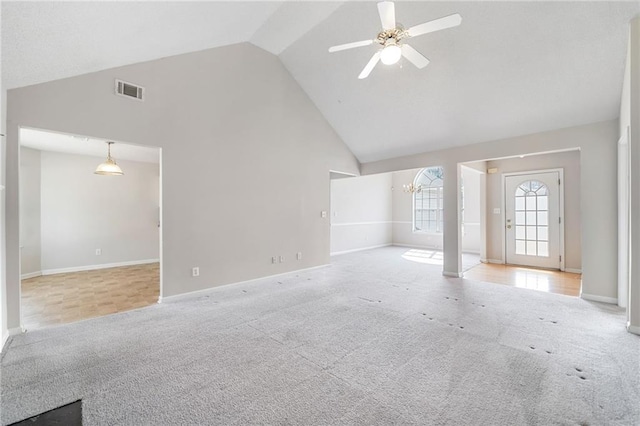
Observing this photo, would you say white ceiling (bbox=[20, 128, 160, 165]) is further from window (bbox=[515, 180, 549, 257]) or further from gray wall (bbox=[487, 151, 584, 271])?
window (bbox=[515, 180, 549, 257])

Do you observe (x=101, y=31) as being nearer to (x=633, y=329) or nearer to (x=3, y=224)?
(x=3, y=224)

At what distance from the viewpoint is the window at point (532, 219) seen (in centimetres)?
612

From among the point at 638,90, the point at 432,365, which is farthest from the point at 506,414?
the point at 638,90

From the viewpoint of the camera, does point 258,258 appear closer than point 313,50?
No

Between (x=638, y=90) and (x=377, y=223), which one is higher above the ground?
(x=638, y=90)

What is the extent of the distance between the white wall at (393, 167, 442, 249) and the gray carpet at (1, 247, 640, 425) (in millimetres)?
6066

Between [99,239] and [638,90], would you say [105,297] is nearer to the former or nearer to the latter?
[99,239]

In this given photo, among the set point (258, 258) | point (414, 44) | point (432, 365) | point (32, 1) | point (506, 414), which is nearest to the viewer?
point (506, 414)

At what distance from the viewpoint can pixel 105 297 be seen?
4172 mm

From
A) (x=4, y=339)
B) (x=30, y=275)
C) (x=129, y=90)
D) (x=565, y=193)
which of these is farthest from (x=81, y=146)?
(x=565, y=193)

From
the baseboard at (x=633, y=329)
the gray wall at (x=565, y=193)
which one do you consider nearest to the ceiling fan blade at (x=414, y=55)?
the baseboard at (x=633, y=329)

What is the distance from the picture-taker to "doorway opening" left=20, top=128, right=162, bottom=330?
14.9 ft

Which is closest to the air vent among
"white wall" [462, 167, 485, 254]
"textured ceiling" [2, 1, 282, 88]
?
"textured ceiling" [2, 1, 282, 88]

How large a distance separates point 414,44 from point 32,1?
3.84 m
